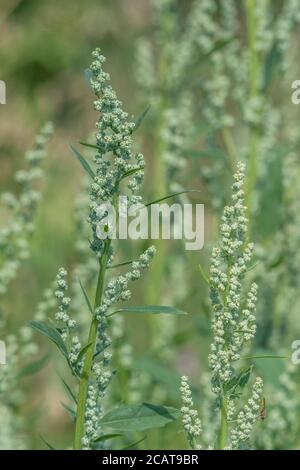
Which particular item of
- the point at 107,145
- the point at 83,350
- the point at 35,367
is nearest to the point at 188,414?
the point at 83,350

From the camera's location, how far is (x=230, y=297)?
1.24 m

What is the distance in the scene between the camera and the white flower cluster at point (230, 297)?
1.23 meters

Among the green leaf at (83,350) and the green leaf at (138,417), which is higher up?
the green leaf at (83,350)

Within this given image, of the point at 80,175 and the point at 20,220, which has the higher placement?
the point at 80,175

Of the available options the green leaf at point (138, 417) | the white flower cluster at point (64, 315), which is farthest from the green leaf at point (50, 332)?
the green leaf at point (138, 417)

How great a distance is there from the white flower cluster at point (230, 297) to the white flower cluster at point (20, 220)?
62 centimetres

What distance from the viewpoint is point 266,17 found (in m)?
2.20

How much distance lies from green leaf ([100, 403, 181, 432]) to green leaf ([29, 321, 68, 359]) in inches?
5.2

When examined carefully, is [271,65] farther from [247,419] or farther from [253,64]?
[247,419]

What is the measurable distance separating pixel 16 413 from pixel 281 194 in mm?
706

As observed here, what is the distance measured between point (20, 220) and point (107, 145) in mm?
693

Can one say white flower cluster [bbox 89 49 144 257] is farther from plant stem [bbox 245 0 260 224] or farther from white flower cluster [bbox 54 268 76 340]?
plant stem [bbox 245 0 260 224]

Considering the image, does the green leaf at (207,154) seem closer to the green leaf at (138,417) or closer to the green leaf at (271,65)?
the green leaf at (271,65)
